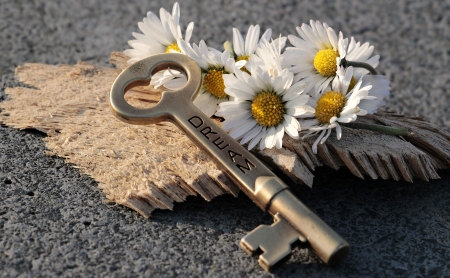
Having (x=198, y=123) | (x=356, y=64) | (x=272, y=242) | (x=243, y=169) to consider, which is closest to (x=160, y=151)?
(x=198, y=123)

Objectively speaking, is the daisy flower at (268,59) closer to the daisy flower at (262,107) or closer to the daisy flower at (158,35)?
the daisy flower at (262,107)

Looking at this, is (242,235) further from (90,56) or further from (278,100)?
(90,56)

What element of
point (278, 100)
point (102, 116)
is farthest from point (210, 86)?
point (102, 116)

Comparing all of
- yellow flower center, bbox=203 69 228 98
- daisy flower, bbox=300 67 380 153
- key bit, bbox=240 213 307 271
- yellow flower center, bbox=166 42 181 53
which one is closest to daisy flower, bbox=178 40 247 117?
yellow flower center, bbox=203 69 228 98

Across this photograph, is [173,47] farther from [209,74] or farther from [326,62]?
[326,62]

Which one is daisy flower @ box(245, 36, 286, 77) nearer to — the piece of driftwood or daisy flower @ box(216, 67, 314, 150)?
daisy flower @ box(216, 67, 314, 150)

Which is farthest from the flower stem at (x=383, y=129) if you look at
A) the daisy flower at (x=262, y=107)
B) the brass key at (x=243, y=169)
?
the brass key at (x=243, y=169)
